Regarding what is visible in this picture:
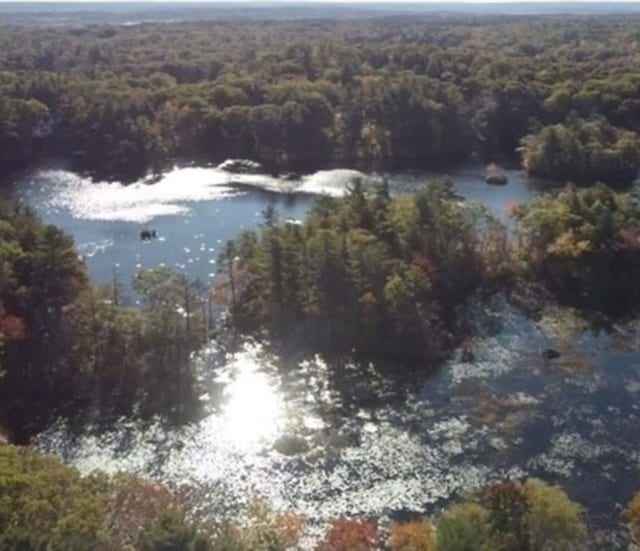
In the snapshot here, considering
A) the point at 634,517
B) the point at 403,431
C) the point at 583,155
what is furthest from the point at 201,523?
the point at 583,155

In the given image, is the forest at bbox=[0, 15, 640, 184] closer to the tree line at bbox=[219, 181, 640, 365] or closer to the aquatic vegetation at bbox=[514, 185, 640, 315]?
the aquatic vegetation at bbox=[514, 185, 640, 315]

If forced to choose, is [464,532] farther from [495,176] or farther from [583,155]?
[583,155]

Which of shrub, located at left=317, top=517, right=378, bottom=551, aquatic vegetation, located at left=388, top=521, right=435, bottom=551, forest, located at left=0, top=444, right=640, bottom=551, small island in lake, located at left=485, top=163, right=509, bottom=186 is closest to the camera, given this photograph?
forest, located at left=0, top=444, right=640, bottom=551

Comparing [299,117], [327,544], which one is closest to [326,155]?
[299,117]

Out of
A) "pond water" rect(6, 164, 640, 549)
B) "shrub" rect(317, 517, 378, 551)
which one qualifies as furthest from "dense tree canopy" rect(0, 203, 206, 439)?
"shrub" rect(317, 517, 378, 551)

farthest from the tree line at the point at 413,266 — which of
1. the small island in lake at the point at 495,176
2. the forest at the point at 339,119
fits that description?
the forest at the point at 339,119

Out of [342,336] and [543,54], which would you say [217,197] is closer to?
[342,336]

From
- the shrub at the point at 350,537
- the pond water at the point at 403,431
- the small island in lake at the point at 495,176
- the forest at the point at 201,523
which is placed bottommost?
the small island in lake at the point at 495,176

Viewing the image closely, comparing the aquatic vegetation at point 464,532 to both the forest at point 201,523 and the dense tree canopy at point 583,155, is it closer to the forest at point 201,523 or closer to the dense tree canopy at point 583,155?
the forest at point 201,523
